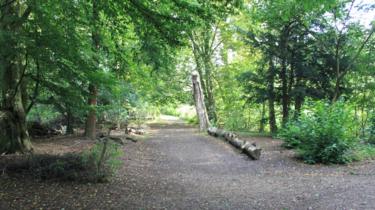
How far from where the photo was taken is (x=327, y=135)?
8164 millimetres

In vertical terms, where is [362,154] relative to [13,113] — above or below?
below

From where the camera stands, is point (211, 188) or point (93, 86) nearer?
point (211, 188)

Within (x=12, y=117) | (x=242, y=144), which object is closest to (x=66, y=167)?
(x=12, y=117)

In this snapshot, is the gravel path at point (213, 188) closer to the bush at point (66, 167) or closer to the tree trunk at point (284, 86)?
the bush at point (66, 167)

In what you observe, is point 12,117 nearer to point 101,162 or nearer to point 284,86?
point 101,162

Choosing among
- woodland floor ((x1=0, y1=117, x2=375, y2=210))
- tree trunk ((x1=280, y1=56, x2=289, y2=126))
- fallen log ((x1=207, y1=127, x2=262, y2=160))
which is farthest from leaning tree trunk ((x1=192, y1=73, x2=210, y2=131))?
woodland floor ((x1=0, y1=117, x2=375, y2=210))

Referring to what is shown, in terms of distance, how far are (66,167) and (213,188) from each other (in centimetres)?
277

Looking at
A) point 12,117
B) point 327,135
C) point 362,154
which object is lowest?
point 362,154

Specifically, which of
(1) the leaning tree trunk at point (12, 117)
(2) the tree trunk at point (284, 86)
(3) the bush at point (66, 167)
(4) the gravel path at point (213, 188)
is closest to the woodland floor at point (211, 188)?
(4) the gravel path at point (213, 188)

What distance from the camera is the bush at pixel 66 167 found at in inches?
228

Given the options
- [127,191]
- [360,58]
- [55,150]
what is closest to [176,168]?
[127,191]

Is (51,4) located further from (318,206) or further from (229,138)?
(229,138)

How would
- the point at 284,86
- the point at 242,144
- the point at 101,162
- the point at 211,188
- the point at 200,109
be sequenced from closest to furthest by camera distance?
the point at 211,188, the point at 101,162, the point at 242,144, the point at 284,86, the point at 200,109

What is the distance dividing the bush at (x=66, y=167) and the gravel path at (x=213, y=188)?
0.68ft
